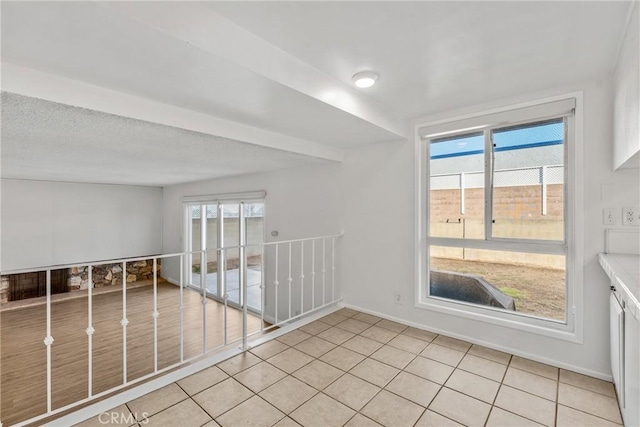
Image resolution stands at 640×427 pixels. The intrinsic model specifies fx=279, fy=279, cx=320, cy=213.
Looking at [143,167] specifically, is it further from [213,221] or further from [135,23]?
[135,23]

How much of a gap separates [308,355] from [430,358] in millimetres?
1010

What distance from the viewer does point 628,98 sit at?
4.82 ft

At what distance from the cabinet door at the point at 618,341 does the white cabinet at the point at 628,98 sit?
87 centimetres

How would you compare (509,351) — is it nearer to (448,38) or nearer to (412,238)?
(412,238)

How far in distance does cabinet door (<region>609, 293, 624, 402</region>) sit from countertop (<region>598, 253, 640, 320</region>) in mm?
214

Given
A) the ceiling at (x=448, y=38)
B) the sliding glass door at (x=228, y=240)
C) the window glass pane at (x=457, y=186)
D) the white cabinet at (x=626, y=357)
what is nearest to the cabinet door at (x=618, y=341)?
the white cabinet at (x=626, y=357)

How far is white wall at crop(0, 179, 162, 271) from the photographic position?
507 cm

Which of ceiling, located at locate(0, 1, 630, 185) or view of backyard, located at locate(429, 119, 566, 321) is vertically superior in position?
ceiling, located at locate(0, 1, 630, 185)

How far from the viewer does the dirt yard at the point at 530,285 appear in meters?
2.29

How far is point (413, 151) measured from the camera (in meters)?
2.89

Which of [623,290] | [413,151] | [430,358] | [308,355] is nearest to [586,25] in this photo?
[623,290]

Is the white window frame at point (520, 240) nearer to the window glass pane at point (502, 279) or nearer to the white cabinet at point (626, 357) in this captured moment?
the window glass pane at point (502, 279)

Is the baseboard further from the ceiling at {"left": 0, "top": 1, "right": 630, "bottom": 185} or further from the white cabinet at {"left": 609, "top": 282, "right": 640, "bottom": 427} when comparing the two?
the ceiling at {"left": 0, "top": 1, "right": 630, "bottom": 185}

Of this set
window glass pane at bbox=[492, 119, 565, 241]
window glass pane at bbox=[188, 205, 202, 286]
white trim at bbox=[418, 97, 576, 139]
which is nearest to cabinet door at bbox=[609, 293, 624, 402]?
window glass pane at bbox=[492, 119, 565, 241]
